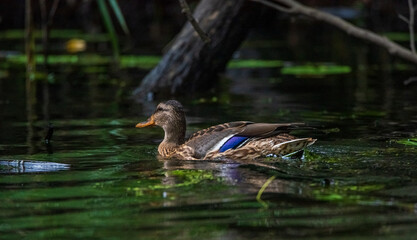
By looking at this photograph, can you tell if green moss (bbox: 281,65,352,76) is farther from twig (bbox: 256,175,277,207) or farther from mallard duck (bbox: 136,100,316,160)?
twig (bbox: 256,175,277,207)

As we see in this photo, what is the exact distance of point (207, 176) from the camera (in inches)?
267

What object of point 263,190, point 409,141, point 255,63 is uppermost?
point 255,63

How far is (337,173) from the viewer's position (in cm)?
671

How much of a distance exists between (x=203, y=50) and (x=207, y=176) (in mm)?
Answer: 5158

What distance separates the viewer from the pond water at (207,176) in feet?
17.1

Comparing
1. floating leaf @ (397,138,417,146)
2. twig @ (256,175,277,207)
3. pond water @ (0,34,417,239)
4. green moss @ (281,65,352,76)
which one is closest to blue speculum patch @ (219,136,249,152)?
pond water @ (0,34,417,239)

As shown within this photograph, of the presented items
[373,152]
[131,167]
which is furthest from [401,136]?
[131,167]

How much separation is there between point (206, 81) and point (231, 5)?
1335 millimetres

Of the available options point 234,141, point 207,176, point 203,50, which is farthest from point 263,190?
point 203,50

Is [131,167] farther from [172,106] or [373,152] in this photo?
[373,152]

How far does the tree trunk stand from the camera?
11523mm

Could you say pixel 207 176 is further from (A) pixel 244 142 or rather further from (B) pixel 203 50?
(B) pixel 203 50

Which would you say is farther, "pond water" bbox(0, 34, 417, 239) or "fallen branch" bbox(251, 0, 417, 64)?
"fallen branch" bbox(251, 0, 417, 64)

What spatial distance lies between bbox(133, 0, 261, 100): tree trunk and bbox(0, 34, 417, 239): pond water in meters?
0.29
